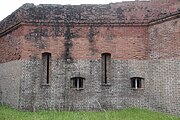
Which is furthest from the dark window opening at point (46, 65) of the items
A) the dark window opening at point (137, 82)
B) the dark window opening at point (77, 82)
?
the dark window opening at point (137, 82)

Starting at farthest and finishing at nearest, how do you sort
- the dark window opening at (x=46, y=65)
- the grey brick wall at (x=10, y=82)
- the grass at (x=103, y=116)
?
the grey brick wall at (x=10, y=82), the dark window opening at (x=46, y=65), the grass at (x=103, y=116)

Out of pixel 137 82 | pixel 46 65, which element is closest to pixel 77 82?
pixel 46 65

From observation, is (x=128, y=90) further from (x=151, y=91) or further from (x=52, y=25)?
(x=52, y=25)

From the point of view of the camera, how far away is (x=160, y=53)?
15.4 meters

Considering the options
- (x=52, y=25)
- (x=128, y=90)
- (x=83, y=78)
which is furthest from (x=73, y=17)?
(x=128, y=90)

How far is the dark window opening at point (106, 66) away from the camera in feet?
53.5

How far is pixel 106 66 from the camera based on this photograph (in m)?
16.4

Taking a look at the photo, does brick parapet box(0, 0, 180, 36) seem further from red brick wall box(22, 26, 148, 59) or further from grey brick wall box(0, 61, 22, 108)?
grey brick wall box(0, 61, 22, 108)

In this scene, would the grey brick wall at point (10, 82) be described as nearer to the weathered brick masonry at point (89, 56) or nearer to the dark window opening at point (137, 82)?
the weathered brick masonry at point (89, 56)

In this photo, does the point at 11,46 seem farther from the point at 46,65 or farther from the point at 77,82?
the point at 77,82

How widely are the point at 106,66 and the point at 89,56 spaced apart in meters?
0.91

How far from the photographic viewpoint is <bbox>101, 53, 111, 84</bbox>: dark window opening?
16312mm

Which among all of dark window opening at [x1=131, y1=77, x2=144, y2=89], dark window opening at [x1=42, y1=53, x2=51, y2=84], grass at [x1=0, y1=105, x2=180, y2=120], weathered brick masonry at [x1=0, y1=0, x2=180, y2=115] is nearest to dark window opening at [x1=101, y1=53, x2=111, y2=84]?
weathered brick masonry at [x1=0, y1=0, x2=180, y2=115]

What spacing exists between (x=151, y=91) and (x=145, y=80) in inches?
23.1
